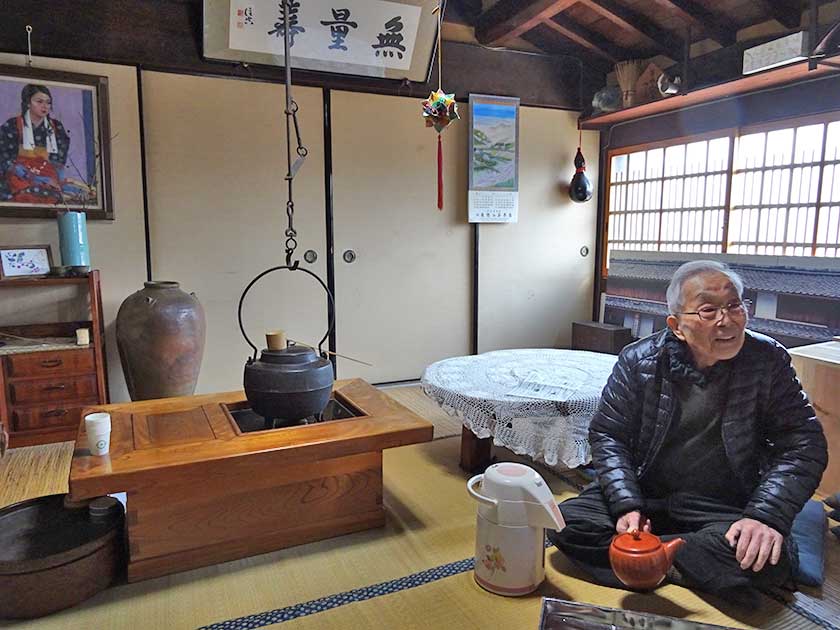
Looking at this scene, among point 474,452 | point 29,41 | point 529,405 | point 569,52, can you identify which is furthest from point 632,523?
point 569,52

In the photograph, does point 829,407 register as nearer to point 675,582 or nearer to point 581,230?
point 675,582

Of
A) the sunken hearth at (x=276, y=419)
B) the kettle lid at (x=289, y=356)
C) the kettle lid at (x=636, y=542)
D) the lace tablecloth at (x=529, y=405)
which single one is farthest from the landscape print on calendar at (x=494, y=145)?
the kettle lid at (x=636, y=542)

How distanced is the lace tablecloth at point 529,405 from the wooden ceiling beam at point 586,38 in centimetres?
280

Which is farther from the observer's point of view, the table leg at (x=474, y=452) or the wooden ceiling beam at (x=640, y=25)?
the wooden ceiling beam at (x=640, y=25)

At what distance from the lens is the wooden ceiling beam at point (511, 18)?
11.6 ft

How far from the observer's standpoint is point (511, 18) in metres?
3.76

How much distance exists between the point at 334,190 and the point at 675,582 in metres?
3.02

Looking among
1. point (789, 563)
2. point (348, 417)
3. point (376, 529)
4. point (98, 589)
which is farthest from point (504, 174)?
point (98, 589)

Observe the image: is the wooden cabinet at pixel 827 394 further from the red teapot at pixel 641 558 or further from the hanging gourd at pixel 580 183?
the hanging gourd at pixel 580 183

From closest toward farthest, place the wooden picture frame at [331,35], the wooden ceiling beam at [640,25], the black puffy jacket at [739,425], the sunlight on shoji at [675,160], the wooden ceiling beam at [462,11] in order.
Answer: the black puffy jacket at [739,425], the wooden picture frame at [331,35], the wooden ceiling beam at [640,25], the wooden ceiling beam at [462,11], the sunlight on shoji at [675,160]

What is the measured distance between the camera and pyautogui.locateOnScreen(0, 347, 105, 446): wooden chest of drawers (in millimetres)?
2867

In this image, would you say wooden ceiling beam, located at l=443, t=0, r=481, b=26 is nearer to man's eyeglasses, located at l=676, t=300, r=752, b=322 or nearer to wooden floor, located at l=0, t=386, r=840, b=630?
wooden floor, located at l=0, t=386, r=840, b=630

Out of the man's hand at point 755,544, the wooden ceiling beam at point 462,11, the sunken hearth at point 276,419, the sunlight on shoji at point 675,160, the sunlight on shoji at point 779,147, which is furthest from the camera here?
the sunlight on shoji at point 675,160

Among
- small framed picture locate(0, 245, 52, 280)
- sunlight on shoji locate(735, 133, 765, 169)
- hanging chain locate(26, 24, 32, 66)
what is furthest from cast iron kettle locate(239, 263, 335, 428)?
sunlight on shoji locate(735, 133, 765, 169)
